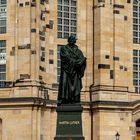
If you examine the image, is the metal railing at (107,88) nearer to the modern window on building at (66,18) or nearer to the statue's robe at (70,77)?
the modern window on building at (66,18)

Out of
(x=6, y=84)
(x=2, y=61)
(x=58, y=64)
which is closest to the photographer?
(x=6, y=84)

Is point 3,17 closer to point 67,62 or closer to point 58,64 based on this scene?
point 58,64

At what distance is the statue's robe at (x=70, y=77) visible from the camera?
71.3 feet

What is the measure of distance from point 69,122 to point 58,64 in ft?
75.2

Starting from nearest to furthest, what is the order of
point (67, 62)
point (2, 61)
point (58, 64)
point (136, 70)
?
point (67, 62) → point (2, 61) → point (58, 64) → point (136, 70)

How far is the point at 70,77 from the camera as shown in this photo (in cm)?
2186

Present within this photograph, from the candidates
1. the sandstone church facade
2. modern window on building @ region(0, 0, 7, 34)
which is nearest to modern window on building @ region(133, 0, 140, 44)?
the sandstone church facade

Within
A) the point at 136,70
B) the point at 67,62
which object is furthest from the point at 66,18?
the point at 67,62

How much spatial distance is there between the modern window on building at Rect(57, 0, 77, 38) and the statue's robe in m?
22.6

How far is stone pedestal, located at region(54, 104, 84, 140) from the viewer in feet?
70.0

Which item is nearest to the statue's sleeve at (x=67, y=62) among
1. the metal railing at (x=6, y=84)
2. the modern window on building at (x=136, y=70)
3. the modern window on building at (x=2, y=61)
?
the metal railing at (x=6, y=84)

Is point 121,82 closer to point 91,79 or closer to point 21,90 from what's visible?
point 91,79

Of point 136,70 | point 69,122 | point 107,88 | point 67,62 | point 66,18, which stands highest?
point 66,18

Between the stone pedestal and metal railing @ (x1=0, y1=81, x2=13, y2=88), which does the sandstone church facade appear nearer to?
metal railing @ (x1=0, y1=81, x2=13, y2=88)
